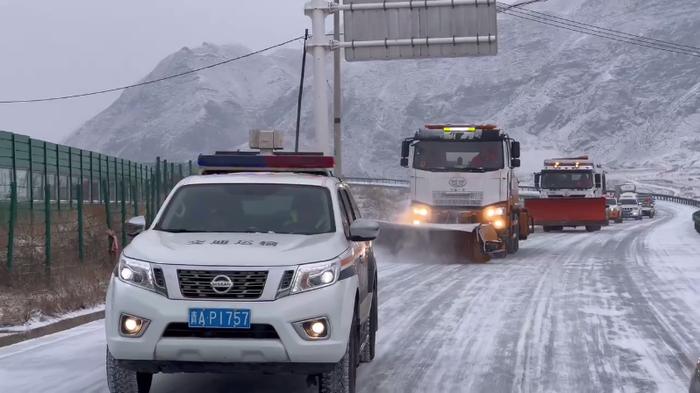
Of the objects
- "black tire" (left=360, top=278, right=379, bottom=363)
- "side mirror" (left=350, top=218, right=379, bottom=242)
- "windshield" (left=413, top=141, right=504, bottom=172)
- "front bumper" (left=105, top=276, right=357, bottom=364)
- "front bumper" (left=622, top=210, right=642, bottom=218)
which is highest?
"windshield" (left=413, top=141, right=504, bottom=172)

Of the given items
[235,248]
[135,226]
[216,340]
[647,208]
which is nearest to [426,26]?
[135,226]

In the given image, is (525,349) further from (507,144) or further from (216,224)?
(507,144)

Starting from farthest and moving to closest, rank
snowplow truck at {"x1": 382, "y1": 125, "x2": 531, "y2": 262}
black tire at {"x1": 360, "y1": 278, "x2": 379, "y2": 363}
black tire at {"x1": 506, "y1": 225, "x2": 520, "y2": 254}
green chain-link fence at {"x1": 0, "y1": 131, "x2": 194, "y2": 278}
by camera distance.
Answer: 1. black tire at {"x1": 506, "y1": 225, "x2": 520, "y2": 254}
2. snowplow truck at {"x1": 382, "y1": 125, "x2": 531, "y2": 262}
3. green chain-link fence at {"x1": 0, "y1": 131, "x2": 194, "y2": 278}
4. black tire at {"x1": 360, "y1": 278, "x2": 379, "y2": 363}

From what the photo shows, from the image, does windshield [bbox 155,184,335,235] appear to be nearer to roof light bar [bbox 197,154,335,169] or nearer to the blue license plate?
roof light bar [bbox 197,154,335,169]

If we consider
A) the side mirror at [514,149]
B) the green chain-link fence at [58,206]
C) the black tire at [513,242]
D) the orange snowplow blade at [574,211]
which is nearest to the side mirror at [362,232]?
the green chain-link fence at [58,206]

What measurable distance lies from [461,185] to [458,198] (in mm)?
353

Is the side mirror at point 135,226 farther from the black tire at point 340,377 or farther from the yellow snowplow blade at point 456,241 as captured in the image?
the yellow snowplow blade at point 456,241

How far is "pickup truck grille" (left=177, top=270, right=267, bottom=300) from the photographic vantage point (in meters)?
6.89

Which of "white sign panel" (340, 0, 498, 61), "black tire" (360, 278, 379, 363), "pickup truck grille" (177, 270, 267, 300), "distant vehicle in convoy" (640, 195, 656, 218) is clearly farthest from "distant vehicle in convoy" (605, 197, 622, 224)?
"pickup truck grille" (177, 270, 267, 300)

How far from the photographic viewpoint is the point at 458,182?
2433 centimetres

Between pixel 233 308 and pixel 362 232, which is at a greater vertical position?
pixel 362 232

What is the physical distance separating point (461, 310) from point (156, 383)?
6310 millimetres

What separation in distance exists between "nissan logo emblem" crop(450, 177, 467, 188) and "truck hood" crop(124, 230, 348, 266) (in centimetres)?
1665

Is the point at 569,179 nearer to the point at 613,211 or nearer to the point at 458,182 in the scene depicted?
the point at 458,182
